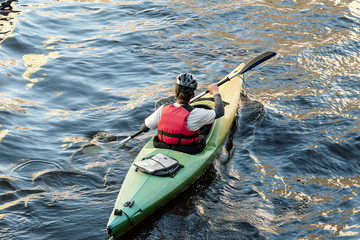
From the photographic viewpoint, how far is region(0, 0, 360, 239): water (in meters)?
5.23

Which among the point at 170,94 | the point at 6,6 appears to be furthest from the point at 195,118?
the point at 6,6

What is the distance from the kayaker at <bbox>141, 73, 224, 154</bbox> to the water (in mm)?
645

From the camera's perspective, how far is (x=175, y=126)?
559 cm

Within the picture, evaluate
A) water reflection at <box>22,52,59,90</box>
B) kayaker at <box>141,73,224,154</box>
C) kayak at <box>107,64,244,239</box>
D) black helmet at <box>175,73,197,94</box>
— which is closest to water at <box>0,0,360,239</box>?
water reflection at <box>22,52,59,90</box>

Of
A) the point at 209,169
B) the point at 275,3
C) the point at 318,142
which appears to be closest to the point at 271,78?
the point at 318,142

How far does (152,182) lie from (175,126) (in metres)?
0.82

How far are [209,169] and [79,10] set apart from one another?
35.3 feet

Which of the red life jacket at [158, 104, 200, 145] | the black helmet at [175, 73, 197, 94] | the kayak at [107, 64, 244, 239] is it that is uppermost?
the black helmet at [175, 73, 197, 94]

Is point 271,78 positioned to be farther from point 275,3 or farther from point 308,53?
point 275,3

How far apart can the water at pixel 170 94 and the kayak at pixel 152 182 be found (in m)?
0.20

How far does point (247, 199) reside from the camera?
5.64 metres

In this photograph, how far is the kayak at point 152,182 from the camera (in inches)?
187

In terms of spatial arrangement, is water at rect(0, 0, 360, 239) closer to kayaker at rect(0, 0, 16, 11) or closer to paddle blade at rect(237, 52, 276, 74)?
kayaker at rect(0, 0, 16, 11)

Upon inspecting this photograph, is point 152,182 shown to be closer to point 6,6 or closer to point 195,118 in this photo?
point 195,118
